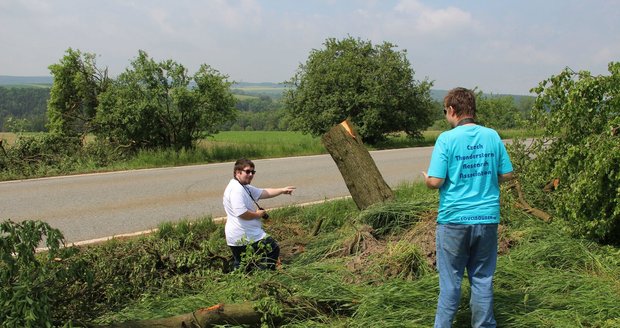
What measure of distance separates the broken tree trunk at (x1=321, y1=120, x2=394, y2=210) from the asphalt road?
2290mm

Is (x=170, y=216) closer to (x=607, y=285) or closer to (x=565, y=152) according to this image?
(x=565, y=152)

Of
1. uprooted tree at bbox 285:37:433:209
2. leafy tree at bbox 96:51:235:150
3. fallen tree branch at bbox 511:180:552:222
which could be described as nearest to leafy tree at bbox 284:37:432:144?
uprooted tree at bbox 285:37:433:209

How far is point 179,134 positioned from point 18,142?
14.5ft

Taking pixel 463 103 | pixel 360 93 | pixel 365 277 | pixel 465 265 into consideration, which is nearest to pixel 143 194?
pixel 365 277

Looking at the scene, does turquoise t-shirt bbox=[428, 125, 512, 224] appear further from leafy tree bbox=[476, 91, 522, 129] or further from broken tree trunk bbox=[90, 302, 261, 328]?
leafy tree bbox=[476, 91, 522, 129]

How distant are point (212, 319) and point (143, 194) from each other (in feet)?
23.1

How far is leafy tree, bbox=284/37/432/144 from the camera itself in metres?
22.3

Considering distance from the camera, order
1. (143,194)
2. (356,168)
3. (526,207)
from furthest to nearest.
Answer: (143,194) < (356,168) < (526,207)

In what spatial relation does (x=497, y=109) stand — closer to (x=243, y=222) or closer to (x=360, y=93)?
(x=360, y=93)

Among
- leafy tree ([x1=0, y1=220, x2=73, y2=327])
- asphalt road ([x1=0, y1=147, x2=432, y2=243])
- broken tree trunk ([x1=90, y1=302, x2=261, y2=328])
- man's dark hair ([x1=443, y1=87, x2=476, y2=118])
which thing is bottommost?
asphalt road ([x1=0, y1=147, x2=432, y2=243])

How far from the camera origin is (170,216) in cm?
844

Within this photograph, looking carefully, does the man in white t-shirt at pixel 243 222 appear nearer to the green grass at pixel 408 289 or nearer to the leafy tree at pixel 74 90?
the green grass at pixel 408 289

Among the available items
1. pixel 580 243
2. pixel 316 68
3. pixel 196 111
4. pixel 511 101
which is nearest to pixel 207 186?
pixel 196 111

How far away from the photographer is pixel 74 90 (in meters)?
17.1
